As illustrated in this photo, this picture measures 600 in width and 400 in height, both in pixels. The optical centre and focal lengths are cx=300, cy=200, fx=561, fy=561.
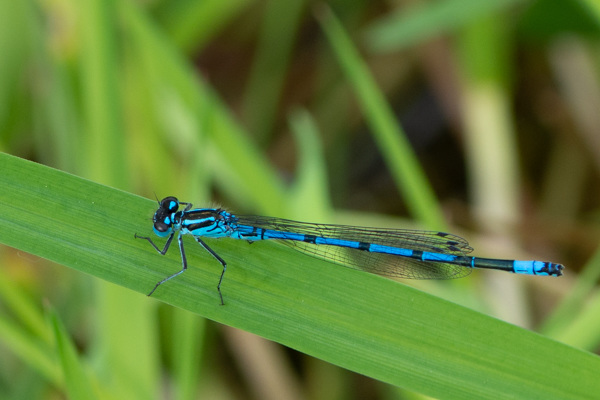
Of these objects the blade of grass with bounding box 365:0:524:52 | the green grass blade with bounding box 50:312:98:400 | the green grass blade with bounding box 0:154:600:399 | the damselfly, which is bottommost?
the green grass blade with bounding box 50:312:98:400

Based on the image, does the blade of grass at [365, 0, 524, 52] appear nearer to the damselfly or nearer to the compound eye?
the damselfly

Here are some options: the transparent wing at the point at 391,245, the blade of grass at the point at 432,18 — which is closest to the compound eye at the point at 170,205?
the transparent wing at the point at 391,245

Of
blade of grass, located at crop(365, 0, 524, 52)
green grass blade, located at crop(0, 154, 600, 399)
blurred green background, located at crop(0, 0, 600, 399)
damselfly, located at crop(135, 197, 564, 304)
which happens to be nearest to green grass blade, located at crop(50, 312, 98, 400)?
green grass blade, located at crop(0, 154, 600, 399)

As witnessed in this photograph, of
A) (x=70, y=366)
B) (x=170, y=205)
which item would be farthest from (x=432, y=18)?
(x=70, y=366)

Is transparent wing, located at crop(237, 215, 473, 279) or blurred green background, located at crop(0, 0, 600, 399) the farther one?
transparent wing, located at crop(237, 215, 473, 279)

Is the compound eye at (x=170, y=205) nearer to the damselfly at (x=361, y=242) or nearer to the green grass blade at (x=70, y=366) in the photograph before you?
the damselfly at (x=361, y=242)

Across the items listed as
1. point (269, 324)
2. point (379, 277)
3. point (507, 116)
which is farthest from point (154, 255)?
point (507, 116)

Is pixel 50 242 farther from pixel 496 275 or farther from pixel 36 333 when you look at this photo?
pixel 496 275

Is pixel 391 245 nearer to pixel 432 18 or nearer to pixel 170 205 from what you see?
pixel 170 205
